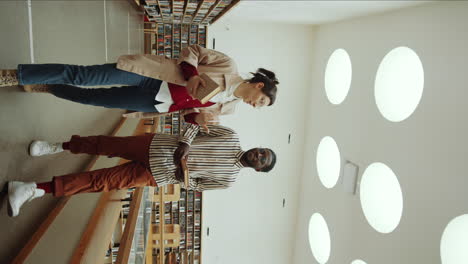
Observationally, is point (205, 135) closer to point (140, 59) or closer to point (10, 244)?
point (140, 59)

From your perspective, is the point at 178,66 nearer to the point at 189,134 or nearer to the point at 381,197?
the point at 189,134

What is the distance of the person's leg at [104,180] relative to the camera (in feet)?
6.59

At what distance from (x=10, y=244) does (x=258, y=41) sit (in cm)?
558

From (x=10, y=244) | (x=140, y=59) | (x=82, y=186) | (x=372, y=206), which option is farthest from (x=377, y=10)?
(x=10, y=244)

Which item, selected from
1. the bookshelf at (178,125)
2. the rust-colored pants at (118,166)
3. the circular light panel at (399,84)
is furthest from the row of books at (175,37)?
the rust-colored pants at (118,166)

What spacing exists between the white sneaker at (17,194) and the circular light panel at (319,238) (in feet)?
14.8

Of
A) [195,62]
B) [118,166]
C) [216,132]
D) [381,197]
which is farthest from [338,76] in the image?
[118,166]

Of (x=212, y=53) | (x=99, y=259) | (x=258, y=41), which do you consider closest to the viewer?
(x=99, y=259)

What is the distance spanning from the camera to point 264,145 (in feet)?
21.7

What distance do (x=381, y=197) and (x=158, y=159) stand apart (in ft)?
9.74

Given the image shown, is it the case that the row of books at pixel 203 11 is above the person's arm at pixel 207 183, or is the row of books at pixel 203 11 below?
above

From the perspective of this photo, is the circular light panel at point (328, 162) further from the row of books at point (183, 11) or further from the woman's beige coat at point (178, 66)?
the woman's beige coat at point (178, 66)

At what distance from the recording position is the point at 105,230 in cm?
201

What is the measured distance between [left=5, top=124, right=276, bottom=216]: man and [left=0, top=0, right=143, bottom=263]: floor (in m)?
0.16
